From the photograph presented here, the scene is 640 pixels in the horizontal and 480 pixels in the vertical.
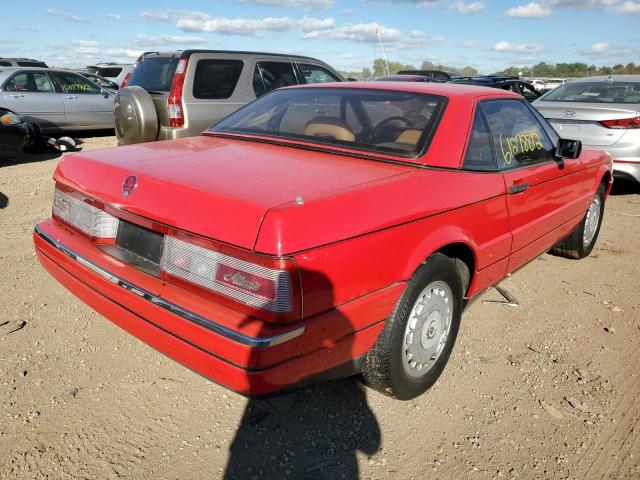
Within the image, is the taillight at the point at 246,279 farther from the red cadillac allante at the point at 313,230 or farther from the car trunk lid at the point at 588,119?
the car trunk lid at the point at 588,119

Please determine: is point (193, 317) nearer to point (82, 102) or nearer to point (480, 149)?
point (480, 149)

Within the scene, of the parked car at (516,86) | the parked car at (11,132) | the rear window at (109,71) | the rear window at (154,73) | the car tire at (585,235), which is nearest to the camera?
the car tire at (585,235)

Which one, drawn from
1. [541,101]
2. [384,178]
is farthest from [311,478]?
[541,101]

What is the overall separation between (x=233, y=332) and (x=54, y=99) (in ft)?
33.5

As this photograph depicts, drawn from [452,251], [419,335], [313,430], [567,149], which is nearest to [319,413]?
[313,430]

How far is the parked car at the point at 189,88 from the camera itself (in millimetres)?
6324

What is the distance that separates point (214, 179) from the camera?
7.43 feet

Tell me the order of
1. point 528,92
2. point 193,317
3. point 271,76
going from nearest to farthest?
point 193,317, point 271,76, point 528,92

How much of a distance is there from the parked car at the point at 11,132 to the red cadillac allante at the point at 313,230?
6.20 meters

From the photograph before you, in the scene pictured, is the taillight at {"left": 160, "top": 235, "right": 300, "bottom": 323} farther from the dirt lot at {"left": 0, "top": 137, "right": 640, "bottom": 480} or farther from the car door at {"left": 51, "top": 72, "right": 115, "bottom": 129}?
the car door at {"left": 51, "top": 72, "right": 115, "bottom": 129}

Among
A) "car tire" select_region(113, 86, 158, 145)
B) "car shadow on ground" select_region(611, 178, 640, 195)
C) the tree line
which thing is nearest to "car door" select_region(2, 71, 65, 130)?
"car tire" select_region(113, 86, 158, 145)

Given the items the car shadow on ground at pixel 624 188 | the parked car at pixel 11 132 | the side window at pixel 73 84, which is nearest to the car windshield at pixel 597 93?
the car shadow on ground at pixel 624 188

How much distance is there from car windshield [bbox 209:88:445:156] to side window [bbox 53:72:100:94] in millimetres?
8544

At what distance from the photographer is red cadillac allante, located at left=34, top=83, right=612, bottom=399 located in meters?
1.95
